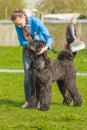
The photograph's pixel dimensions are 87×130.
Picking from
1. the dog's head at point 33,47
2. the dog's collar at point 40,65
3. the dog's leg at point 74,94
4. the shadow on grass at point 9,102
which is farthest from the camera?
the shadow on grass at point 9,102

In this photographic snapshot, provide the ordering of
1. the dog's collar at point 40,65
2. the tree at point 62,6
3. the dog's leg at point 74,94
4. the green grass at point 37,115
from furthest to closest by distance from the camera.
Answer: the tree at point 62,6 → the dog's leg at point 74,94 → the dog's collar at point 40,65 → the green grass at point 37,115

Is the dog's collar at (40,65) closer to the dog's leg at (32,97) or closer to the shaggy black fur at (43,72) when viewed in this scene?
the shaggy black fur at (43,72)

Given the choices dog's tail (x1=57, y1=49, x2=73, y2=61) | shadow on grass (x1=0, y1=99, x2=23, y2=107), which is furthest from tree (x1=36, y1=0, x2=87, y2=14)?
dog's tail (x1=57, y1=49, x2=73, y2=61)

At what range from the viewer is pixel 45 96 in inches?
342

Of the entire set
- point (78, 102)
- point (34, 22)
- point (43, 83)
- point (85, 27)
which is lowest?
point (85, 27)

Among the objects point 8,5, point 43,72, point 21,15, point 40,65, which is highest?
point 21,15

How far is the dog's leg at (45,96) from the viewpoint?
8703 millimetres

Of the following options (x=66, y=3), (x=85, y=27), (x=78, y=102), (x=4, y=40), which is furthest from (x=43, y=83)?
(x=66, y=3)

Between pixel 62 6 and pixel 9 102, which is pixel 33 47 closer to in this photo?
pixel 9 102

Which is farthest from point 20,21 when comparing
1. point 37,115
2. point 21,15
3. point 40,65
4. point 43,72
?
point 37,115

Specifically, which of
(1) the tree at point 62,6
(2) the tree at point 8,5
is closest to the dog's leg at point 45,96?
(2) the tree at point 8,5

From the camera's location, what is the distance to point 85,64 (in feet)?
61.5

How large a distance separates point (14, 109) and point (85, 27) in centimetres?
1743

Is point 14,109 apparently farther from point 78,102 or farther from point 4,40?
point 4,40
